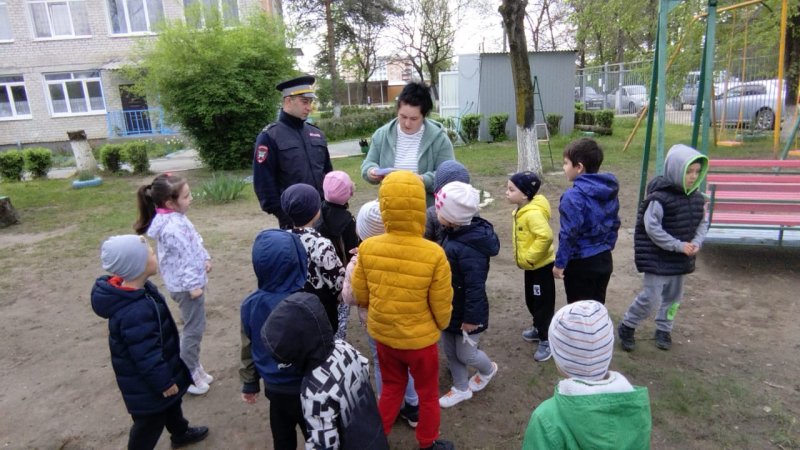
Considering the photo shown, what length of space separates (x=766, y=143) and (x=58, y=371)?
15014mm

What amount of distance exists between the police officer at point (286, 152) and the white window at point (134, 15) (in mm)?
21038

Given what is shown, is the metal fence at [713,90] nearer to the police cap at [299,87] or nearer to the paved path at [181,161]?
the police cap at [299,87]

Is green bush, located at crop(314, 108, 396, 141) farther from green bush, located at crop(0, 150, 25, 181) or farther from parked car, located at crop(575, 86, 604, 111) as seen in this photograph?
green bush, located at crop(0, 150, 25, 181)

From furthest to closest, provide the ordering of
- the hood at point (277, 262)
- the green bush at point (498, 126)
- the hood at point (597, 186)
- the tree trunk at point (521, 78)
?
1. the green bush at point (498, 126)
2. the tree trunk at point (521, 78)
3. the hood at point (597, 186)
4. the hood at point (277, 262)

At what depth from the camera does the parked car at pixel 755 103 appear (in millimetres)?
14086

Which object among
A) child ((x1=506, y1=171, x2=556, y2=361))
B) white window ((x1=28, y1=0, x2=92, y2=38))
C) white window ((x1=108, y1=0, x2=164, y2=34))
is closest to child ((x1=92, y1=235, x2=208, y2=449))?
child ((x1=506, y1=171, x2=556, y2=361))

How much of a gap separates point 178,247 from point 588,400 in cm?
239

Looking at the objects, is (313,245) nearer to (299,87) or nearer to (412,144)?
(412,144)

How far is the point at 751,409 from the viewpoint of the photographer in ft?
8.89

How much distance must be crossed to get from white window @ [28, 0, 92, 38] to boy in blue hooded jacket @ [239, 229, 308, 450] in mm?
23416

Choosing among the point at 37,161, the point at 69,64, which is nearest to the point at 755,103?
the point at 37,161

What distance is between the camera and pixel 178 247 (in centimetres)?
292

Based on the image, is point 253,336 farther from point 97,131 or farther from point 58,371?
point 97,131

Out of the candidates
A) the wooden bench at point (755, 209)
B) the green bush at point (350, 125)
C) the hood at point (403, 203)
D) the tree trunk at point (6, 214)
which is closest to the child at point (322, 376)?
the hood at point (403, 203)
